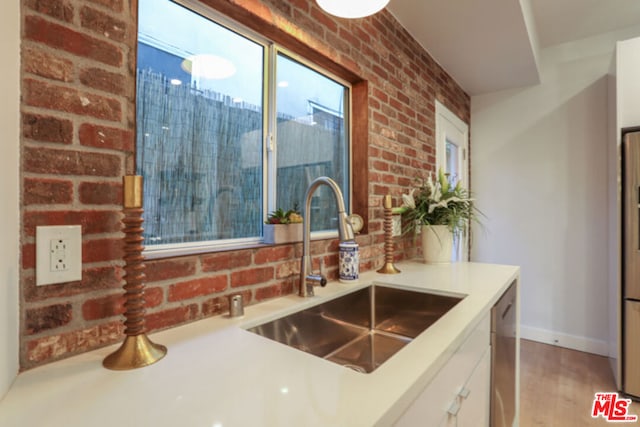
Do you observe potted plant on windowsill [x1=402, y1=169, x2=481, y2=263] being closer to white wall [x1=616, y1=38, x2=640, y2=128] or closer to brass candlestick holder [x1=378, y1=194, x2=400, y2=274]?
brass candlestick holder [x1=378, y1=194, x2=400, y2=274]

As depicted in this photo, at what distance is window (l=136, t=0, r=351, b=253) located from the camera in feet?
3.50

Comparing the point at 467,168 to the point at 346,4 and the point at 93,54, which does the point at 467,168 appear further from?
the point at 93,54

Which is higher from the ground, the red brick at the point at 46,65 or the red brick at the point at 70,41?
the red brick at the point at 70,41

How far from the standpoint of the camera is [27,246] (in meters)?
0.68

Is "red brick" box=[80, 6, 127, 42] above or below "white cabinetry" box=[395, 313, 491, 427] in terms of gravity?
above

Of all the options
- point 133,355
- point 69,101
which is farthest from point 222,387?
point 69,101

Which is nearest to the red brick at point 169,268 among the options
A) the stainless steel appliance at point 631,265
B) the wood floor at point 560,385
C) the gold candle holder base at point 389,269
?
the gold candle holder base at point 389,269

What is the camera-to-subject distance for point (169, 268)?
0.92 m

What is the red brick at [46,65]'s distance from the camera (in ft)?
2.24

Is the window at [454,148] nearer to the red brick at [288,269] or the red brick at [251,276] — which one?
the red brick at [288,269]

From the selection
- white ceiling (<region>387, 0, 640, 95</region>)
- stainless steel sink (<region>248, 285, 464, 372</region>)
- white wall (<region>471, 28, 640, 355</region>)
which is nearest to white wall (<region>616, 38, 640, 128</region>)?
white ceiling (<region>387, 0, 640, 95</region>)

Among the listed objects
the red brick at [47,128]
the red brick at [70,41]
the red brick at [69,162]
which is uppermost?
the red brick at [70,41]

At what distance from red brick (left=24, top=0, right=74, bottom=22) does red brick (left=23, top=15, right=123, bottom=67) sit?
20mm

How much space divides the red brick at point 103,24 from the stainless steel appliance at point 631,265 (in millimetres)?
2842
